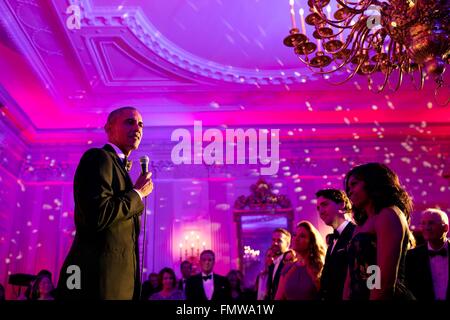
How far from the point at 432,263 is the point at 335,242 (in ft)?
3.93

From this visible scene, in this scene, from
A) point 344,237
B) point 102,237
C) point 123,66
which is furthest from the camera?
point 123,66

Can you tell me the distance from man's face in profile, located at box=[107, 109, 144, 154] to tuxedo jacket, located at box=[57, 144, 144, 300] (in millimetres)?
174

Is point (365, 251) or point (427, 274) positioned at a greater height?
point (365, 251)

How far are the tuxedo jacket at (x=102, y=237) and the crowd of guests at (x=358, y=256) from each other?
3.02 ft

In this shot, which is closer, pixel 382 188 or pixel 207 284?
pixel 382 188

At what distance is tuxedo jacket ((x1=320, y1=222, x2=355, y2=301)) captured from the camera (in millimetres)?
2330

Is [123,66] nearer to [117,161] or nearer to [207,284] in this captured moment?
[207,284]

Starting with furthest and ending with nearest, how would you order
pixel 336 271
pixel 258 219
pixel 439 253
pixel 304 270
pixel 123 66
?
pixel 258 219 → pixel 123 66 → pixel 439 253 → pixel 304 270 → pixel 336 271

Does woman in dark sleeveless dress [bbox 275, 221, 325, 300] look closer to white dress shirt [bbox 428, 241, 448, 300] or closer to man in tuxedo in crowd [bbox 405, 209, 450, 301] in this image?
man in tuxedo in crowd [bbox 405, 209, 450, 301]

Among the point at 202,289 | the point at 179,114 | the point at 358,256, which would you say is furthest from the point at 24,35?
the point at 358,256

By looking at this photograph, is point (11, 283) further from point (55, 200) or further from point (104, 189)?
point (104, 189)

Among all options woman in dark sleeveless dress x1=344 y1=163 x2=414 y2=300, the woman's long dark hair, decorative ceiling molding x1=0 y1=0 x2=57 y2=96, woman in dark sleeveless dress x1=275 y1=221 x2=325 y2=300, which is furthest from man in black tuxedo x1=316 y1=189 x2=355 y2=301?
decorative ceiling molding x1=0 y1=0 x2=57 y2=96

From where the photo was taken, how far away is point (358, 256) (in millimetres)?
1727

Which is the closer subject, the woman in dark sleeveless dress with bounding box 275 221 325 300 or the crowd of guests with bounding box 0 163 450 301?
the crowd of guests with bounding box 0 163 450 301
